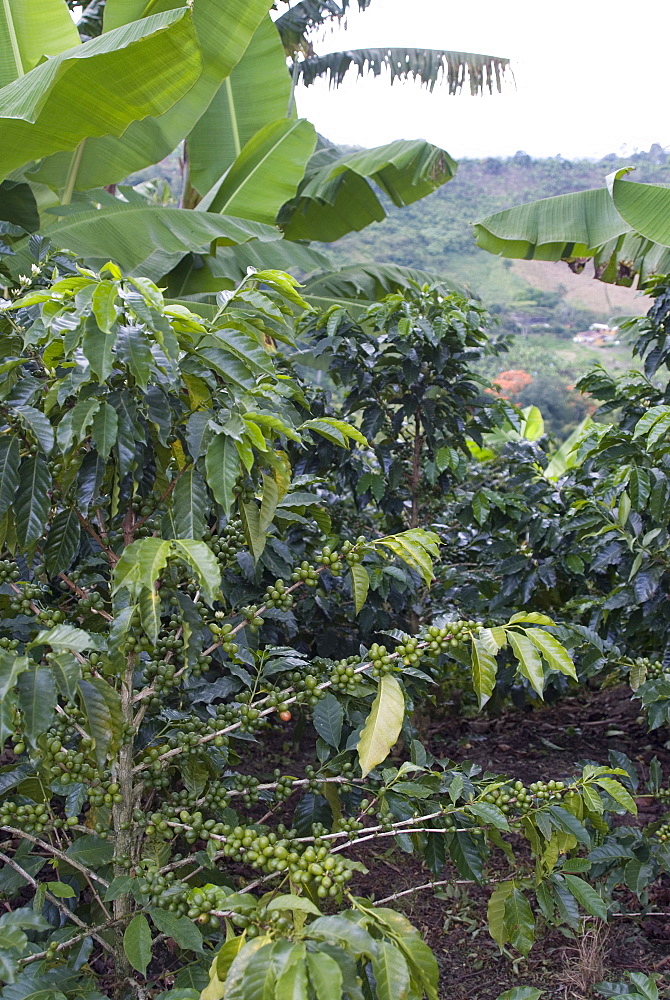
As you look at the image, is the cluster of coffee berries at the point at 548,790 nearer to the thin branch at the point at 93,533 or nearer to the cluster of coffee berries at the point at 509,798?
the cluster of coffee berries at the point at 509,798

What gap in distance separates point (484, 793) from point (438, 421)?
1.78 meters

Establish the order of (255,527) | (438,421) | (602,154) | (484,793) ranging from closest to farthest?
(255,527)
(484,793)
(438,421)
(602,154)

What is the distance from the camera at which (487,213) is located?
19922 millimetres

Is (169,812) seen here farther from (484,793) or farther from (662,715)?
(662,715)

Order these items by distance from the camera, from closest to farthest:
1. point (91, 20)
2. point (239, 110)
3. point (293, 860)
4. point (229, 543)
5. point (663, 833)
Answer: point (293, 860), point (229, 543), point (663, 833), point (239, 110), point (91, 20)

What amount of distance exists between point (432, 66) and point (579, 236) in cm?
345

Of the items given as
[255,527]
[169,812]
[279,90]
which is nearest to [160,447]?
[255,527]

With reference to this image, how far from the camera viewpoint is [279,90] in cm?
510

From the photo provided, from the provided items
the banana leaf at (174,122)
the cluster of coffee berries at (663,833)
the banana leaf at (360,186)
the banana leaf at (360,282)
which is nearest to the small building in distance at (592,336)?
the banana leaf at (360,282)

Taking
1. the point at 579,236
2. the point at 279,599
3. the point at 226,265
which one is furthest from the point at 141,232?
the point at 279,599

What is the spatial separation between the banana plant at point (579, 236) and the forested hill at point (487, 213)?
14.3 m

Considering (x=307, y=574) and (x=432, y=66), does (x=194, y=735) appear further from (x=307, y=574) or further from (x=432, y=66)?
(x=432, y=66)

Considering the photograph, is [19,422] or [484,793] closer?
[19,422]

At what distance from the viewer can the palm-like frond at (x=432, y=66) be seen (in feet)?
20.7
